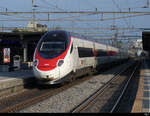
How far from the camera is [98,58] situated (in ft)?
69.5

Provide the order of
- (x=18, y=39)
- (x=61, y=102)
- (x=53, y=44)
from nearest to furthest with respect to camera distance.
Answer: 1. (x=61, y=102)
2. (x=53, y=44)
3. (x=18, y=39)

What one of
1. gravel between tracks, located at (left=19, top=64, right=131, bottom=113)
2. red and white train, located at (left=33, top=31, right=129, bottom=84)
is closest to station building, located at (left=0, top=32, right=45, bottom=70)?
red and white train, located at (left=33, top=31, right=129, bottom=84)

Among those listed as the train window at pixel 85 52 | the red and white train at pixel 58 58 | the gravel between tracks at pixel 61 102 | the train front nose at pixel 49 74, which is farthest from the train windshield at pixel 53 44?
the gravel between tracks at pixel 61 102

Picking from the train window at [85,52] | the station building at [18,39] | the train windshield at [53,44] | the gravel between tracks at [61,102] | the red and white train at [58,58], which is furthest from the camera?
the station building at [18,39]

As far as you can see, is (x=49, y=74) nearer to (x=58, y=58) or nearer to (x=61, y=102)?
(x=58, y=58)

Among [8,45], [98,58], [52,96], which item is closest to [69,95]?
[52,96]

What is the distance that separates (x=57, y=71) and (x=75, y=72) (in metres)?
2.53

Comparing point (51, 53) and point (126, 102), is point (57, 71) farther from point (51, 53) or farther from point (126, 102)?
point (126, 102)

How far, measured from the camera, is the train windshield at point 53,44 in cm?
1262

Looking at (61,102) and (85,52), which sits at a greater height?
(85,52)

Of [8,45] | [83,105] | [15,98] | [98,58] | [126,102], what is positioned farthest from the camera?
[8,45]

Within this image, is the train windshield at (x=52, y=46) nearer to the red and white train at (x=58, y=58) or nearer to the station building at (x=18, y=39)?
the red and white train at (x=58, y=58)

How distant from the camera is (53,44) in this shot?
1323 cm

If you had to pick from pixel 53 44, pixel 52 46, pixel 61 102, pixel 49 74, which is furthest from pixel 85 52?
pixel 61 102
